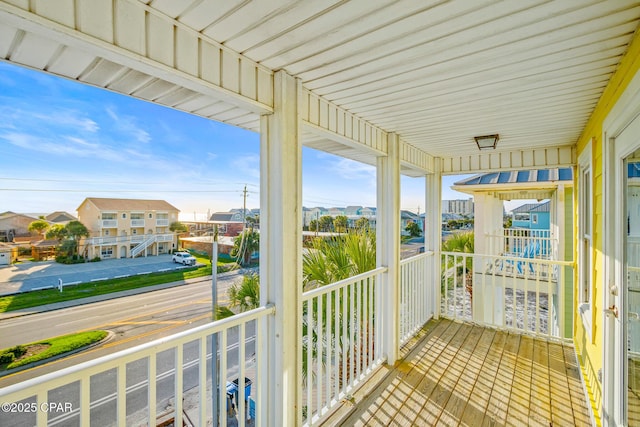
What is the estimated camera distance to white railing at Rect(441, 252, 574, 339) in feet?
12.2

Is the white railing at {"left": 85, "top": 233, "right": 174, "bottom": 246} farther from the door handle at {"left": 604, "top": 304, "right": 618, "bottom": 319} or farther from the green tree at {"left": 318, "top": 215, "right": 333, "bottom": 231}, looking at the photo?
the door handle at {"left": 604, "top": 304, "right": 618, "bottom": 319}

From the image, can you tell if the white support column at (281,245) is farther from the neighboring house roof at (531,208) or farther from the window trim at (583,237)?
the neighboring house roof at (531,208)

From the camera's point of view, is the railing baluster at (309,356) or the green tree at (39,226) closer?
the green tree at (39,226)

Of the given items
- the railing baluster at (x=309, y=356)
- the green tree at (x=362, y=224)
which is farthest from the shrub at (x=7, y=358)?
the green tree at (x=362, y=224)

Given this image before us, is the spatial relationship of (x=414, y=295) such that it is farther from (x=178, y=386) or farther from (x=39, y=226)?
(x=39, y=226)

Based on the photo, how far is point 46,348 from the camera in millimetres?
1046

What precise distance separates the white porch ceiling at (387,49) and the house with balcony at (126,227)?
582mm

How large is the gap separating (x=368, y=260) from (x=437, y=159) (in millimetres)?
1920

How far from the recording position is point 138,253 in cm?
135

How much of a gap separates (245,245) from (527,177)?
5899 mm

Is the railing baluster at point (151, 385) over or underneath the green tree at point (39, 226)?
underneath

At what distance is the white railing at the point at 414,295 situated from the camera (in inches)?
138

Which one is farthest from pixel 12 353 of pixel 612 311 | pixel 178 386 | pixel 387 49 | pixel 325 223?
pixel 612 311

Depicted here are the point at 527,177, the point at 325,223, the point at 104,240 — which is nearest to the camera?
the point at 104,240
